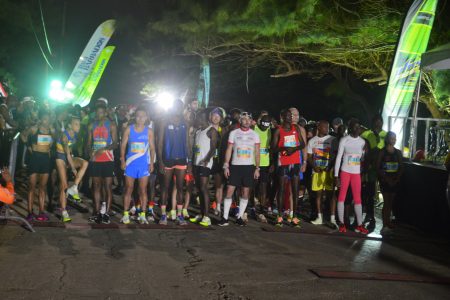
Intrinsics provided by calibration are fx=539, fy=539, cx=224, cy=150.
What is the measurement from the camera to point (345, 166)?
31.2 feet

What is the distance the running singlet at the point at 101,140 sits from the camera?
913 centimetres

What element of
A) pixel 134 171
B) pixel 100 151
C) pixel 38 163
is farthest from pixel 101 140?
pixel 38 163

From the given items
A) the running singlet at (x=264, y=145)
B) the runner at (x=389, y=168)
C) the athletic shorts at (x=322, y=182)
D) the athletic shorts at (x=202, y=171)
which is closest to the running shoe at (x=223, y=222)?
the athletic shorts at (x=202, y=171)

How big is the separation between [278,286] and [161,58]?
1517 cm

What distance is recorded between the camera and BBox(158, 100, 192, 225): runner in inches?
365

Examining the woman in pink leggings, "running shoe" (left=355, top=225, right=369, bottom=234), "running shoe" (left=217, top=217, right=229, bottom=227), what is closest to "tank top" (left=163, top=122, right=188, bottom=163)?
"running shoe" (left=217, top=217, right=229, bottom=227)

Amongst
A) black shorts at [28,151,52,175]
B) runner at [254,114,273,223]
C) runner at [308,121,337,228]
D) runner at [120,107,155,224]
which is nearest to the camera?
black shorts at [28,151,52,175]

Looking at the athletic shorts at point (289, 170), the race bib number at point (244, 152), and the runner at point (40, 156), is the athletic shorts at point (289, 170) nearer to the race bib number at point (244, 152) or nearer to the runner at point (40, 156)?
the race bib number at point (244, 152)

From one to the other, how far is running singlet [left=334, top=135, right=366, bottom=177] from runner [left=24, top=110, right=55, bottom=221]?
16.3 feet

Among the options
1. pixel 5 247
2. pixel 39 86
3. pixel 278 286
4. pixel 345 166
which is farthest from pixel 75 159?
pixel 39 86

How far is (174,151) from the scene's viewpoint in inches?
365

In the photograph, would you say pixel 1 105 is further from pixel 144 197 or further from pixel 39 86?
pixel 39 86

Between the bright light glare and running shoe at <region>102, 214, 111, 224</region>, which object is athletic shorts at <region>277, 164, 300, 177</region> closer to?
the bright light glare

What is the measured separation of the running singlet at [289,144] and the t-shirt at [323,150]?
0.56 metres
